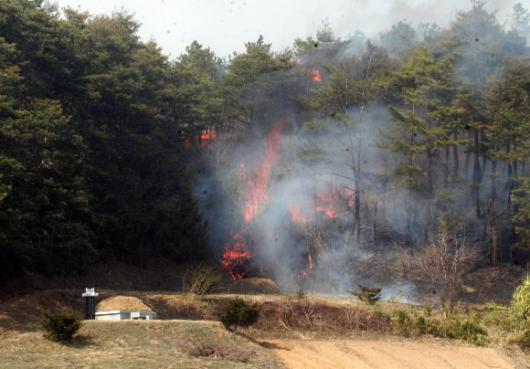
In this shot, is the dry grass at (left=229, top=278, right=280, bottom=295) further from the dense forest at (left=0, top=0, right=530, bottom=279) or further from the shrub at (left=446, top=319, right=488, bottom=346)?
the shrub at (left=446, top=319, right=488, bottom=346)

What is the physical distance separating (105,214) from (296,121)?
23046mm

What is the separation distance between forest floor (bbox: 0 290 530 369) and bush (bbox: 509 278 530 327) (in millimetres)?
1156

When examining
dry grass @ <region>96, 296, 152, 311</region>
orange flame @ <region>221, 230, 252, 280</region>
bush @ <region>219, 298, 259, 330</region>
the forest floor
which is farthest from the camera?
orange flame @ <region>221, 230, 252, 280</region>

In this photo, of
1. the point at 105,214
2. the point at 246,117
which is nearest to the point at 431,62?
the point at 246,117

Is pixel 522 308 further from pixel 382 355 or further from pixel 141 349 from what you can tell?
pixel 141 349

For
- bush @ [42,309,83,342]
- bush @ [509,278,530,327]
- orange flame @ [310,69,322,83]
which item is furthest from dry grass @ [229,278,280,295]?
orange flame @ [310,69,322,83]

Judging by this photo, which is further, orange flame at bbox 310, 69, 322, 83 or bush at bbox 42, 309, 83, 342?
orange flame at bbox 310, 69, 322, 83

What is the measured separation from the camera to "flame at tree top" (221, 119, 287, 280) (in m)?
55.1

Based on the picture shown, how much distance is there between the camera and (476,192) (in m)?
58.4

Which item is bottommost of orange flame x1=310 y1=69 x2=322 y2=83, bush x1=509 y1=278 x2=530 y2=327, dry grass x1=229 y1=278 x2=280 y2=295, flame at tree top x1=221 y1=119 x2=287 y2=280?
dry grass x1=229 y1=278 x2=280 y2=295

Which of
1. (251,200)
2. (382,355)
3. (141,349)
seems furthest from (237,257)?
Result: (141,349)

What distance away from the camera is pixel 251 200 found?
5959 cm

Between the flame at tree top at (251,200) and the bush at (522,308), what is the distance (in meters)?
23.1

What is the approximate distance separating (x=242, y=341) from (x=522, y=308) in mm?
14496
